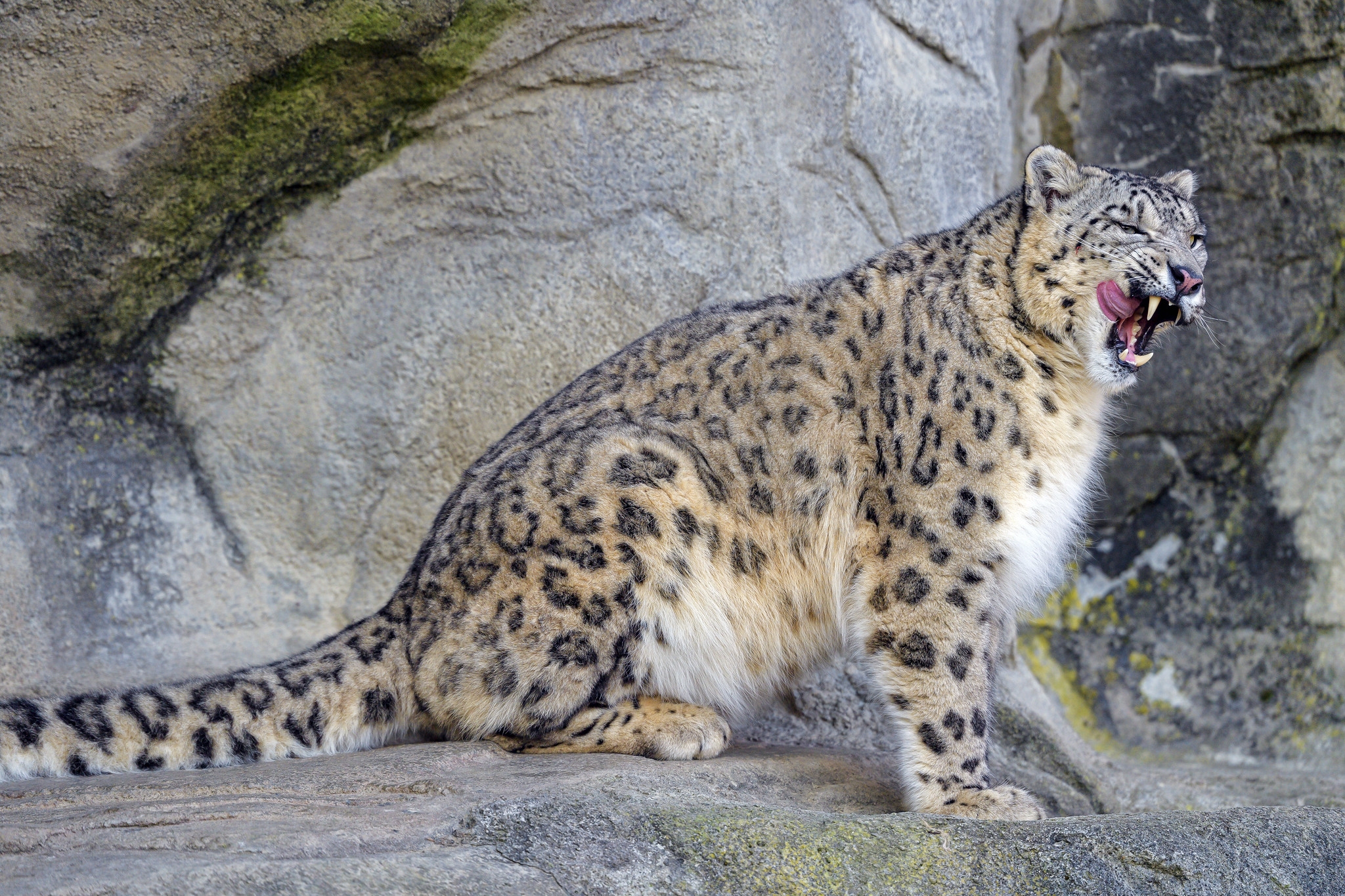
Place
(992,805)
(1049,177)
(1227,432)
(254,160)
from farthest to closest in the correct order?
1. (1227,432)
2. (254,160)
3. (1049,177)
4. (992,805)

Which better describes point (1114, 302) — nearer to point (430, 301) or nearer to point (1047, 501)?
point (1047, 501)

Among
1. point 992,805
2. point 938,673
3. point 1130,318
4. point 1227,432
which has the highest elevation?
point 1130,318

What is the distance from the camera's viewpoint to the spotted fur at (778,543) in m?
3.16

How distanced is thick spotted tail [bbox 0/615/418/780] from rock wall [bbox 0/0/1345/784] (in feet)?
3.36

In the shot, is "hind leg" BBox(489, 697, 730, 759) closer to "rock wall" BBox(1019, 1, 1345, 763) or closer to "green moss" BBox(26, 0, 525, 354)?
"green moss" BBox(26, 0, 525, 354)

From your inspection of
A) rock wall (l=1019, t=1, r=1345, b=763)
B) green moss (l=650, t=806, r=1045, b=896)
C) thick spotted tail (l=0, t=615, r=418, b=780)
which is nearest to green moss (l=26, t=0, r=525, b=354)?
thick spotted tail (l=0, t=615, r=418, b=780)

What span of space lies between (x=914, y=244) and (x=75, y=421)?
2.72 m

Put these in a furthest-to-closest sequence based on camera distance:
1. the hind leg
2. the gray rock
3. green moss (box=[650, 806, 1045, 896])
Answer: the hind leg, green moss (box=[650, 806, 1045, 896]), the gray rock

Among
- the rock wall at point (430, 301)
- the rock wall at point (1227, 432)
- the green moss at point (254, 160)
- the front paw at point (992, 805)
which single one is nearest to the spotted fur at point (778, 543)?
the front paw at point (992, 805)

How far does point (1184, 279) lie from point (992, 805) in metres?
1.33

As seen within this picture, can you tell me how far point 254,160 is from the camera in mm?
4176

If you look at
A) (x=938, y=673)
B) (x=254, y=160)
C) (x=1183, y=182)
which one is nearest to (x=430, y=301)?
(x=254, y=160)

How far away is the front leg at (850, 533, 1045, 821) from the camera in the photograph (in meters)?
3.13

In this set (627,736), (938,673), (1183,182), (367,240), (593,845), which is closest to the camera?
(593,845)
